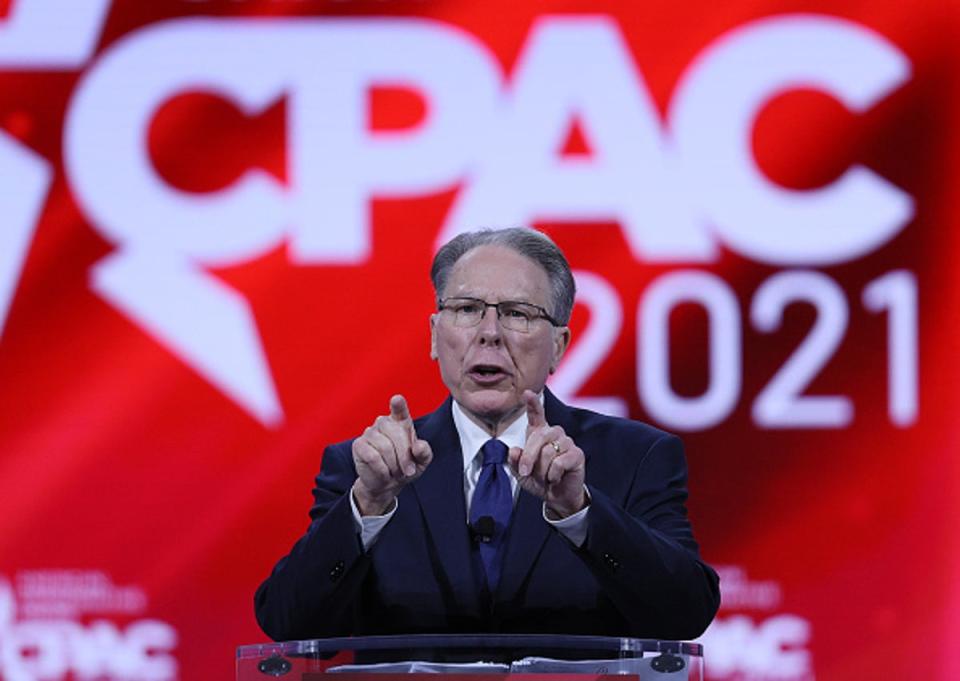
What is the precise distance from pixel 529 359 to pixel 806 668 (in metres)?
1.50

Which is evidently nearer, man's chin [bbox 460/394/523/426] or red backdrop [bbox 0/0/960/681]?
man's chin [bbox 460/394/523/426]

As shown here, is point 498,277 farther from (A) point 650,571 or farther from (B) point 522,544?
(A) point 650,571

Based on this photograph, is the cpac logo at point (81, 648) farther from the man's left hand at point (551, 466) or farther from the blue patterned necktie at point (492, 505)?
the man's left hand at point (551, 466)

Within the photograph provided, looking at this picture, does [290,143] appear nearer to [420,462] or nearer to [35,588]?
[35,588]

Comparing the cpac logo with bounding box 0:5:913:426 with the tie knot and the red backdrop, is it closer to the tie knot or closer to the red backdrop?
the red backdrop

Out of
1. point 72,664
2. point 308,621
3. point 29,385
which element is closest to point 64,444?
point 29,385

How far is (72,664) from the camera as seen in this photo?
3.44 metres

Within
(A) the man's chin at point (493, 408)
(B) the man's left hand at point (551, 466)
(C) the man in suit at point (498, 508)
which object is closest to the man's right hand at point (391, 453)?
(C) the man in suit at point (498, 508)

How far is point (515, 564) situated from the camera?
6.90 ft

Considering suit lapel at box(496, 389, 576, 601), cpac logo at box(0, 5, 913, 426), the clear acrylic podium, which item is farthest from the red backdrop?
the clear acrylic podium

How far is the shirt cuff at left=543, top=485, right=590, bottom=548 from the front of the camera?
1.89 meters

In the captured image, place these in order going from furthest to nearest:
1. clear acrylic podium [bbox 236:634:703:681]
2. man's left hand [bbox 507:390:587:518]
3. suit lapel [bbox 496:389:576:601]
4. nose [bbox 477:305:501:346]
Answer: nose [bbox 477:305:501:346] → suit lapel [bbox 496:389:576:601] → man's left hand [bbox 507:390:587:518] → clear acrylic podium [bbox 236:634:703:681]

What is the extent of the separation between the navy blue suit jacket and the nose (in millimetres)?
201

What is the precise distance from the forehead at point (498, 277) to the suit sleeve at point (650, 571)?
0.37 metres
